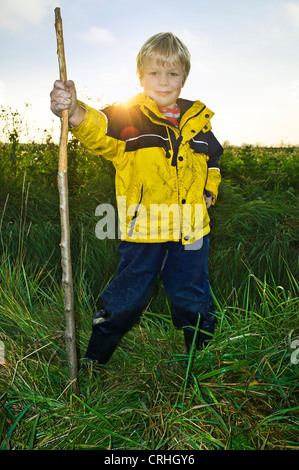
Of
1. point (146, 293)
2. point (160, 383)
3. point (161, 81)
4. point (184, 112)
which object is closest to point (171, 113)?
point (184, 112)

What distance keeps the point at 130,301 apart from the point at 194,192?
694 mm

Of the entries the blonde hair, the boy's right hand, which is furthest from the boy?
the boy's right hand

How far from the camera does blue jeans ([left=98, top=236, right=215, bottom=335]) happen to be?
227 centimetres

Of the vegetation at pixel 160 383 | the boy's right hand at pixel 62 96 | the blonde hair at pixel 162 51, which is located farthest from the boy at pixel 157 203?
the boy's right hand at pixel 62 96

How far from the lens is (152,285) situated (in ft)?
7.69

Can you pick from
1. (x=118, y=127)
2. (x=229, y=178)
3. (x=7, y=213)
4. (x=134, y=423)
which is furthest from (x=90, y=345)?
(x=229, y=178)

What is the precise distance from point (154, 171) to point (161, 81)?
52 centimetres

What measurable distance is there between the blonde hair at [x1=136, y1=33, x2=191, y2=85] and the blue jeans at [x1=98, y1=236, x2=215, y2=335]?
100 cm

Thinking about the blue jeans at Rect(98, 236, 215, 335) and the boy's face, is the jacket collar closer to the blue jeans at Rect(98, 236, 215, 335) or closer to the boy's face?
the boy's face

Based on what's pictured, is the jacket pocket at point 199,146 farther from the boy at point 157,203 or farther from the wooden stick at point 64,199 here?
the wooden stick at point 64,199

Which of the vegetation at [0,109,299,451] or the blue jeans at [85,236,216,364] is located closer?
the vegetation at [0,109,299,451]

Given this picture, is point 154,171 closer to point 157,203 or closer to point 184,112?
point 157,203

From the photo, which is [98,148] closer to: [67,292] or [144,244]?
[144,244]

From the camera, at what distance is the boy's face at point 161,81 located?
7.73ft
